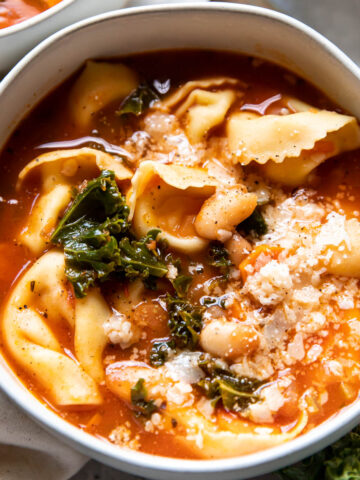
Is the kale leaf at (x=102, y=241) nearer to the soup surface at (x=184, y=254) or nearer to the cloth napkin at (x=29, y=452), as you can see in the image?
the soup surface at (x=184, y=254)

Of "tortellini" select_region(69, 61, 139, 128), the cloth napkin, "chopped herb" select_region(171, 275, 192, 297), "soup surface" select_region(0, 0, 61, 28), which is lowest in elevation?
the cloth napkin

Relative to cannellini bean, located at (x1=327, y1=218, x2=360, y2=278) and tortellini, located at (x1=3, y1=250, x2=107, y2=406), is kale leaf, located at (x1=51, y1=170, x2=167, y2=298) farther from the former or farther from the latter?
cannellini bean, located at (x1=327, y1=218, x2=360, y2=278)

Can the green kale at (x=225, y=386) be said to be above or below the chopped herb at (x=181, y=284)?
below

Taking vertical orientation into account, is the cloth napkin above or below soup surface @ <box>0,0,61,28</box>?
below

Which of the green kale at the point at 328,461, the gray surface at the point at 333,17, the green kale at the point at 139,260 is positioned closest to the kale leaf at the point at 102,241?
the green kale at the point at 139,260

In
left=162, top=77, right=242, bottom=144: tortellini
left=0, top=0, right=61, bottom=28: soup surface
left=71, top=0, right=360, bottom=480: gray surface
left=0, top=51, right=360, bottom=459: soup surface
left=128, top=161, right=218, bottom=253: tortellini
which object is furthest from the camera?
left=71, top=0, right=360, bottom=480: gray surface

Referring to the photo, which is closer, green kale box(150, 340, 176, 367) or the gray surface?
green kale box(150, 340, 176, 367)

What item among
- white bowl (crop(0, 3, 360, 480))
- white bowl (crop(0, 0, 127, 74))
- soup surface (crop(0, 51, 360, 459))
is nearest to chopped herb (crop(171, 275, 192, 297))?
soup surface (crop(0, 51, 360, 459))
